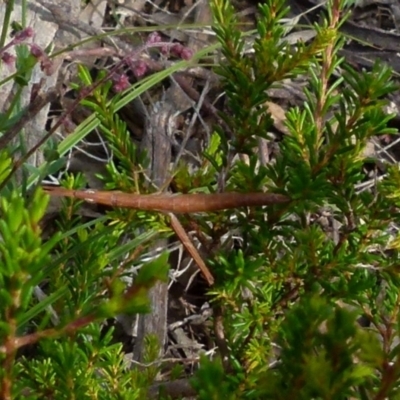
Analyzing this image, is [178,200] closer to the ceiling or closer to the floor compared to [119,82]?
closer to the floor

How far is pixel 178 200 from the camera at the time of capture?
0.94 m

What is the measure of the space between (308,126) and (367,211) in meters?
0.14

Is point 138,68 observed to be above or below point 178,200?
above

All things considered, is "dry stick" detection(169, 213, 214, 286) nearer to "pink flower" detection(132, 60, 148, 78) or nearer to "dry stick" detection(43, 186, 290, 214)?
"dry stick" detection(43, 186, 290, 214)

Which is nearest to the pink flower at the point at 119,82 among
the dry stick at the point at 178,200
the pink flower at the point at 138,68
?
the pink flower at the point at 138,68

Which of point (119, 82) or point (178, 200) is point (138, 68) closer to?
point (119, 82)

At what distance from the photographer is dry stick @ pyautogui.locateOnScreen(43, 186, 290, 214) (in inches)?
35.6

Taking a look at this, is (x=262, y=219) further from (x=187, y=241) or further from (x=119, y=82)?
(x=119, y=82)

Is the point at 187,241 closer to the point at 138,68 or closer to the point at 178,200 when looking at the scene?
the point at 178,200

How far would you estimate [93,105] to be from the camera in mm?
954

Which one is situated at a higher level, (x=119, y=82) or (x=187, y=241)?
(x=119, y=82)

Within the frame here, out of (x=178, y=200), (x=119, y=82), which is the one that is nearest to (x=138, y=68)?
(x=119, y=82)

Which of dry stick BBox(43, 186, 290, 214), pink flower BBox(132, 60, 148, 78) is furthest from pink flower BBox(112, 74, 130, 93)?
dry stick BBox(43, 186, 290, 214)

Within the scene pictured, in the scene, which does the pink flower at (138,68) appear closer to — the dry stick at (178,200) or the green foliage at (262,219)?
the green foliage at (262,219)
